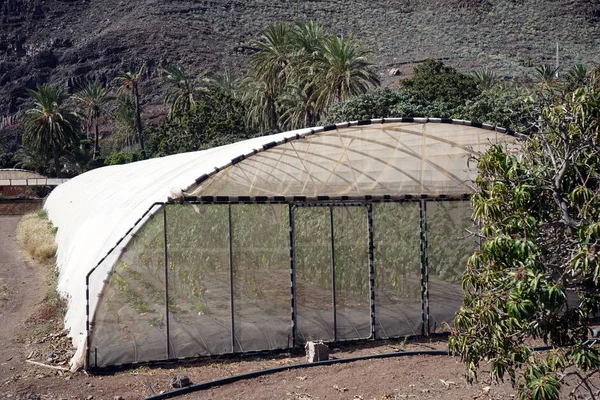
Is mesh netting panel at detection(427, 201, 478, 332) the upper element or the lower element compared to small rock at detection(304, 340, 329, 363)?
upper

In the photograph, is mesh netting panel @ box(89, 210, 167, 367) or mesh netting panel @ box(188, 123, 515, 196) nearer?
mesh netting panel @ box(89, 210, 167, 367)

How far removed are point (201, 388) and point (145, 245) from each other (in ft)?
7.73

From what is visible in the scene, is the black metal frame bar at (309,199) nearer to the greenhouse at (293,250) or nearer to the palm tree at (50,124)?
the greenhouse at (293,250)

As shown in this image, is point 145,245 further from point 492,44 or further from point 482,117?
point 492,44

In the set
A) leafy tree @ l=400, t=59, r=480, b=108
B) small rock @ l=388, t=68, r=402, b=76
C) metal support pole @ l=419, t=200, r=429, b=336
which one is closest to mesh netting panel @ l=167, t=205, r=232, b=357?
metal support pole @ l=419, t=200, r=429, b=336

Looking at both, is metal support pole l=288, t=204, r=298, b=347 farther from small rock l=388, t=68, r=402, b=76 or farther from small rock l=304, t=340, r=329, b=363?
small rock l=388, t=68, r=402, b=76

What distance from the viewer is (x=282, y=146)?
11828mm

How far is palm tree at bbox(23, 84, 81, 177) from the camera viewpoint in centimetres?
6262

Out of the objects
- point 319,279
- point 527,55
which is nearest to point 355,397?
point 319,279

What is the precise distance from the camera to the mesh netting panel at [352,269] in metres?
11.3

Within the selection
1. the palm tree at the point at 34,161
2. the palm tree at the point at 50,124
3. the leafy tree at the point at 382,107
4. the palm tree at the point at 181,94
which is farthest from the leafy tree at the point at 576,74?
the palm tree at the point at 34,161

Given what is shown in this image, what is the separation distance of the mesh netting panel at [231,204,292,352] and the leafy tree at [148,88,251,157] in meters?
37.1

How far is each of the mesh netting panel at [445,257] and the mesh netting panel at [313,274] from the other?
5.53 ft

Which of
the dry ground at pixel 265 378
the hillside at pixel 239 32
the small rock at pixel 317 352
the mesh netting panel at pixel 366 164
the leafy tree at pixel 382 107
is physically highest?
the hillside at pixel 239 32
